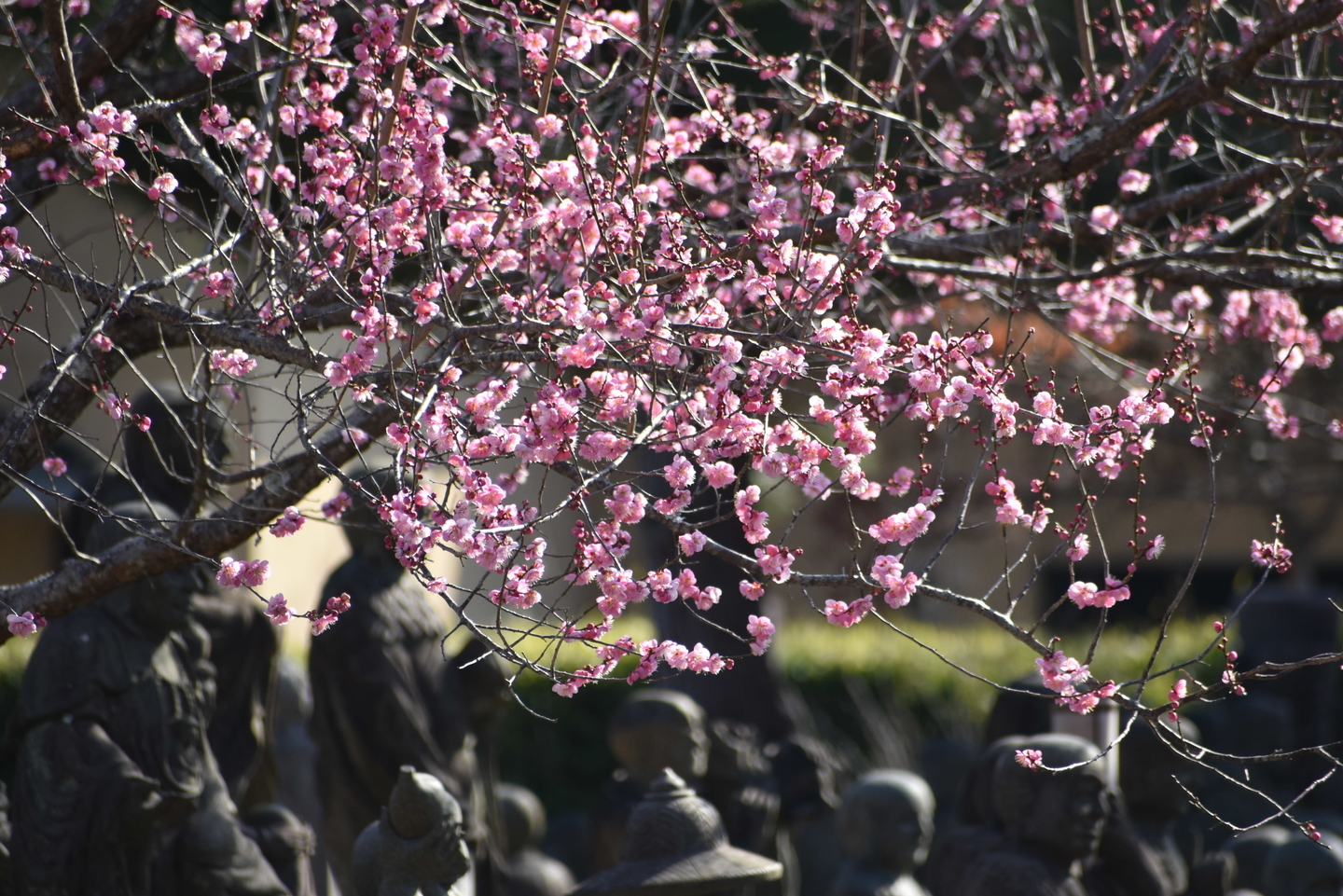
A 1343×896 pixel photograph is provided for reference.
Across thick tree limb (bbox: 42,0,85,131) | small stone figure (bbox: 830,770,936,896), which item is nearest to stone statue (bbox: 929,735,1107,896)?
small stone figure (bbox: 830,770,936,896)

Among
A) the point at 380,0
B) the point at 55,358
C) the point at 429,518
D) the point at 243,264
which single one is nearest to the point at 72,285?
the point at 55,358

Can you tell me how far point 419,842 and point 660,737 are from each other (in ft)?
7.56

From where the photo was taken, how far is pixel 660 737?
6395 mm

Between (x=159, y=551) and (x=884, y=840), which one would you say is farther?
(x=884, y=840)

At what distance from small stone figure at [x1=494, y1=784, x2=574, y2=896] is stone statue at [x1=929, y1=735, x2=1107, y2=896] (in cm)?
271

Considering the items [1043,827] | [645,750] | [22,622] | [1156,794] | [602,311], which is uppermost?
[602,311]

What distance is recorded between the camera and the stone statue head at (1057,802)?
5012mm

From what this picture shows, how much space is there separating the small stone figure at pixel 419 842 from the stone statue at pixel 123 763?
0.91 meters

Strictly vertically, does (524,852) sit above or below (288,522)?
below

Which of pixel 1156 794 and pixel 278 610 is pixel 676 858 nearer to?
pixel 278 610

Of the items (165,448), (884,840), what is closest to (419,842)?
(884,840)

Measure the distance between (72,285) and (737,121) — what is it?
2.62 metres

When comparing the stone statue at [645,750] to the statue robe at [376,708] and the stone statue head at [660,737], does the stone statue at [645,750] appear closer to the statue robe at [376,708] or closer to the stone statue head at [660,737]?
the stone statue head at [660,737]

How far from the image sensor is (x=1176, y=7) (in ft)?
27.6
